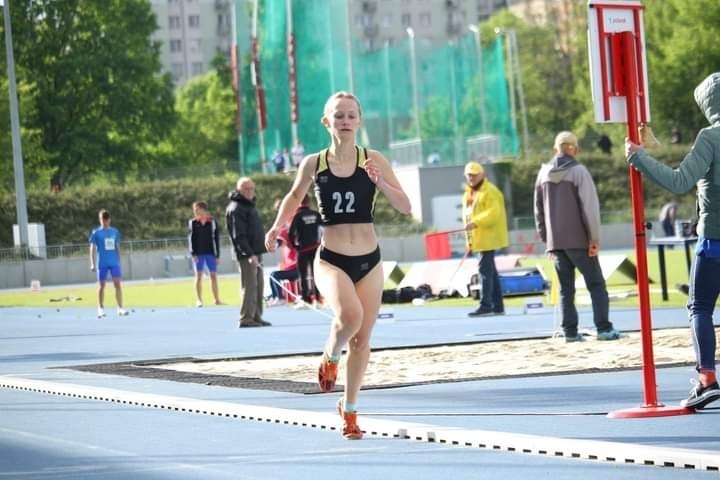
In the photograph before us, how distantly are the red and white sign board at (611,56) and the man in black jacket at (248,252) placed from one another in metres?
14.4

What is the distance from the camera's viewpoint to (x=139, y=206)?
226 ft

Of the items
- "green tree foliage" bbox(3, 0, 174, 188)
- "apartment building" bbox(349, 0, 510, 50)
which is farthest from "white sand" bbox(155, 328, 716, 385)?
"apartment building" bbox(349, 0, 510, 50)

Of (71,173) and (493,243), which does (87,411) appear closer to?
(493,243)

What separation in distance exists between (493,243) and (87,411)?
36.6 ft

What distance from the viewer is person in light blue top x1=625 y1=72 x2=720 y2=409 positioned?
9.95 metres

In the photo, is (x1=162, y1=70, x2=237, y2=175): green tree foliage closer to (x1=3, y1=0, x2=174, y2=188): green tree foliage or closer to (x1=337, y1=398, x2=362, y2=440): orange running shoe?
(x1=3, y1=0, x2=174, y2=188): green tree foliage

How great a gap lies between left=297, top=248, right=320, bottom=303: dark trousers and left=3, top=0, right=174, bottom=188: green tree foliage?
5075 cm

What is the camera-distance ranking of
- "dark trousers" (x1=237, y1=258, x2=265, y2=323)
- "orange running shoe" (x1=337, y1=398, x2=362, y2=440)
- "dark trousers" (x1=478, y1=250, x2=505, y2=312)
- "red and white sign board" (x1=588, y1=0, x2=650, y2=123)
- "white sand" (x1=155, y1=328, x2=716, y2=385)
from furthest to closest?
"dark trousers" (x1=237, y1=258, x2=265, y2=323), "dark trousers" (x1=478, y1=250, x2=505, y2=312), "white sand" (x1=155, y1=328, x2=716, y2=385), "red and white sign board" (x1=588, y1=0, x2=650, y2=123), "orange running shoe" (x1=337, y1=398, x2=362, y2=440)

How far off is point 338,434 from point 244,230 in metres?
14.6

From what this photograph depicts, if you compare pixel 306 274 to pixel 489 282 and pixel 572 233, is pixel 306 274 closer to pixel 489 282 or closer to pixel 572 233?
pixel 489 282

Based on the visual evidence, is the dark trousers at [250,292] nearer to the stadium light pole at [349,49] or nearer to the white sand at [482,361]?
the white sand at [482,361]

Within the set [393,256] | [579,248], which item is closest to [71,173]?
[393,256]

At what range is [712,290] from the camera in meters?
10.3

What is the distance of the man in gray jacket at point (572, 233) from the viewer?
682 inches
